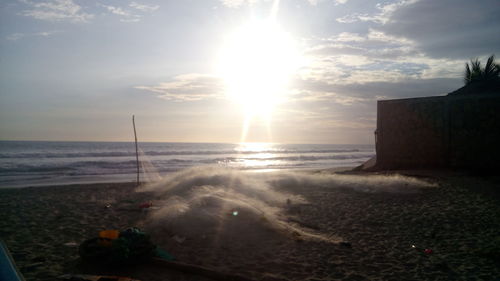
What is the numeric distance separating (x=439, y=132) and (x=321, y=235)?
33.4 ft

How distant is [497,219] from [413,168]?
8129mm

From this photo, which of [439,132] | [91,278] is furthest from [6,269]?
[439,132]

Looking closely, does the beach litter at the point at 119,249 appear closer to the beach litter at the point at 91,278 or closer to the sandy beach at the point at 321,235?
the sandy beach at the point at 321,235

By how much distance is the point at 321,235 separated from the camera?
7.29 meters

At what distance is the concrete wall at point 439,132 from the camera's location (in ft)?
45.5

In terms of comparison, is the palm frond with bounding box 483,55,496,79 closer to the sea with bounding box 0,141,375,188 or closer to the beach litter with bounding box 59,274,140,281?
the sea with bounding box 0,141,375,188

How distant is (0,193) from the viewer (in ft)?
44.2

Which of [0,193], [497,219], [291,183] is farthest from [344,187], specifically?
[0,193]

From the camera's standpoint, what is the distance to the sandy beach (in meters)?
5.22

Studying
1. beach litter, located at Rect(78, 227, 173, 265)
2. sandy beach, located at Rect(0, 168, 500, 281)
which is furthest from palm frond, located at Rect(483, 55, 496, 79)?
beach litter, located at Rect(78, 227, 173, 265)

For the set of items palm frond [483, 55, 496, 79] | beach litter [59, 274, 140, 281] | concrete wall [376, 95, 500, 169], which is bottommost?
beach litter [59, 274, 140, 281]

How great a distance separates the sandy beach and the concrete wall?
122 inches

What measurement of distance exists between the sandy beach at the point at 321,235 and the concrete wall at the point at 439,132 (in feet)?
10.2

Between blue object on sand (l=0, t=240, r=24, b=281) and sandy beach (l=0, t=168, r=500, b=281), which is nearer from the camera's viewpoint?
blue object on sand (l=0, t=240, r=24, b=281)
